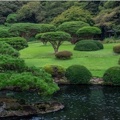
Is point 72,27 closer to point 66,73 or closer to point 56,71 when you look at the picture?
point 56,71

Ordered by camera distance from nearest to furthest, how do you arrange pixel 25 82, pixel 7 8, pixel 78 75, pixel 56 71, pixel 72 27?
1. pixel 25 82
2. pixel 78 75
3. pixel 56 71
4. pixel 72 27
5. pixel 7 8

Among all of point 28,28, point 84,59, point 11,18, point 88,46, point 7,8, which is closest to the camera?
point 84,59

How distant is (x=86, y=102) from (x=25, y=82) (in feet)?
39.2

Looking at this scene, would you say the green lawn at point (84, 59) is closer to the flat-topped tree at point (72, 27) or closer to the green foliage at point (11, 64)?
the flat-topped tree at point (72, 27)

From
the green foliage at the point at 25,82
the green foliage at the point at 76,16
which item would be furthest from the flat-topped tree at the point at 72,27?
the green foliage at the point at 25,82

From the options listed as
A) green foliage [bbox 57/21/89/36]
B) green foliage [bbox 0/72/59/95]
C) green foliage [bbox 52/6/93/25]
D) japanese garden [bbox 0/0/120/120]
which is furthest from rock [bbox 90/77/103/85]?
green foliage [bbox 52/6/93/25]

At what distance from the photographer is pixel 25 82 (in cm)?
2516

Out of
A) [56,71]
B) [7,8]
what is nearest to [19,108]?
[56,71]

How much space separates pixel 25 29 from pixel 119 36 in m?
22.4

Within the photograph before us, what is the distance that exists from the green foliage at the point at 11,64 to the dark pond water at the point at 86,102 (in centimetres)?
529

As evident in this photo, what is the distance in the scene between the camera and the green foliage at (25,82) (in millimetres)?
24797

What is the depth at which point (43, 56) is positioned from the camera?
63125 mm

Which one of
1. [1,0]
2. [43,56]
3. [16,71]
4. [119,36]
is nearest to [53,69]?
[43,56]

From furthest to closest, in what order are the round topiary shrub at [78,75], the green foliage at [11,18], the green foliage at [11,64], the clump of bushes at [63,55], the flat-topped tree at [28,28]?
the green foliage at [11,18], the flat-topped tree at [28,28], the clump of bushes at [63,55], the round topiary shrub at [78,75], the green foliage at [11,64]
